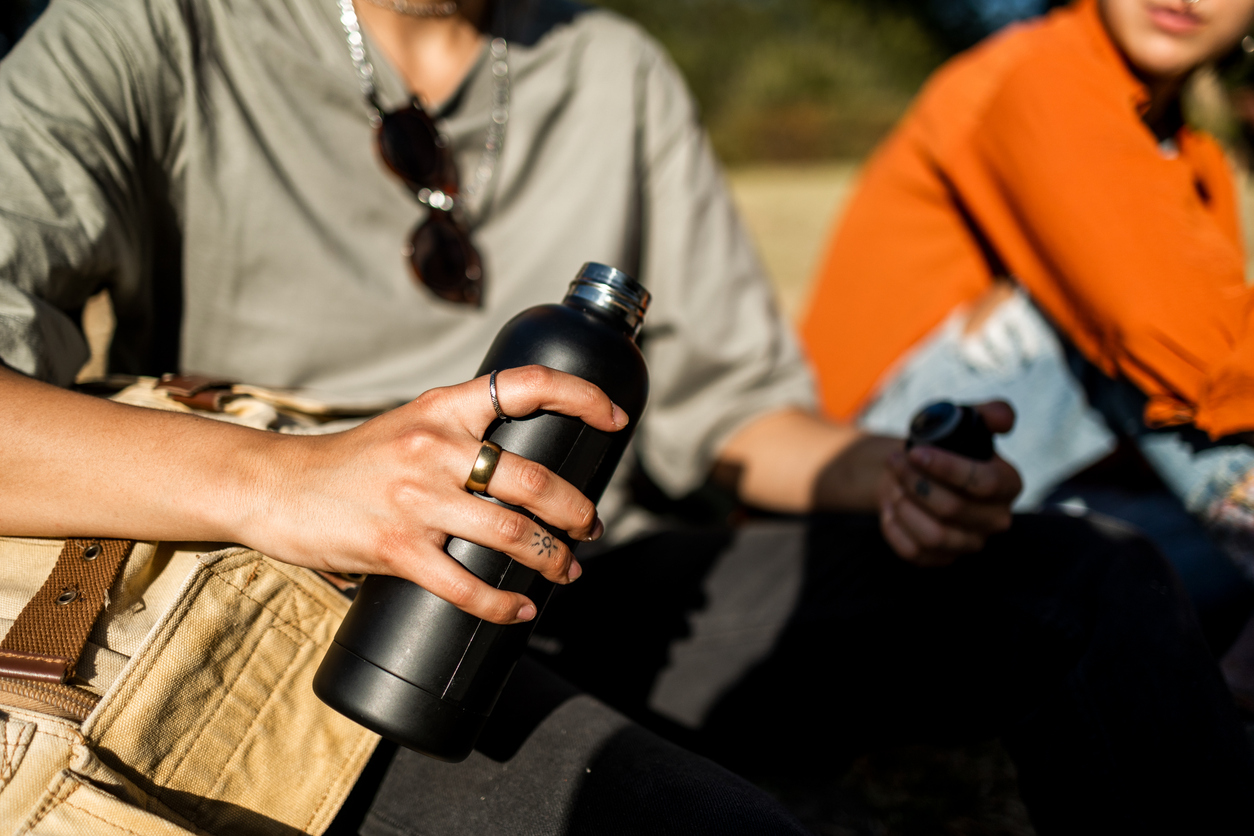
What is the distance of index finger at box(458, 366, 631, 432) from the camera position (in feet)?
2.41

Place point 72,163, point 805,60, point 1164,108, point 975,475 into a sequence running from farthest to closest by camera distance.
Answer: point 805,60 → point 1164,108 → point 975,475 → point 72,163

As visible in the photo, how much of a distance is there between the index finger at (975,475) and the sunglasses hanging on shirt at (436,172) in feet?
2.52

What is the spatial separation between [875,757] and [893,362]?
2.91ft

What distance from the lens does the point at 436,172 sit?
1307 mm

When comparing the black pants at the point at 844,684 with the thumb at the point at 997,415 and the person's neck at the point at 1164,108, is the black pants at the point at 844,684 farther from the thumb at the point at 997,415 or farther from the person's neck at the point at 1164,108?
the person's neck at the point at 1164,108

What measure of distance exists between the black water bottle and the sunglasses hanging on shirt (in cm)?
55

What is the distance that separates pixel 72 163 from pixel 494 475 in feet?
2.29

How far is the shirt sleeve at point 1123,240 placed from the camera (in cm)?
133

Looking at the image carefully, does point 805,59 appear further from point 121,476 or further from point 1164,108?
point 121,476

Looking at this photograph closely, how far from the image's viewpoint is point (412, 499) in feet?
2.40

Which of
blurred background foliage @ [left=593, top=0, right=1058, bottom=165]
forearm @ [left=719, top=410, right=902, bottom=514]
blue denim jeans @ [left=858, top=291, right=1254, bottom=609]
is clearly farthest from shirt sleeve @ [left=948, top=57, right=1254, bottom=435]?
blurred background foliage @ [left=593, top=0, right=1058, bottom=165]

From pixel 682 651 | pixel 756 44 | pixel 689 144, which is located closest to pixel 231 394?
pixel 682 651

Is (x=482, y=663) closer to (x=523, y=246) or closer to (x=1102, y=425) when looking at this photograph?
(x=523, y=246)

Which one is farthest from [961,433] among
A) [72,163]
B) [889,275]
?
[72,163]
